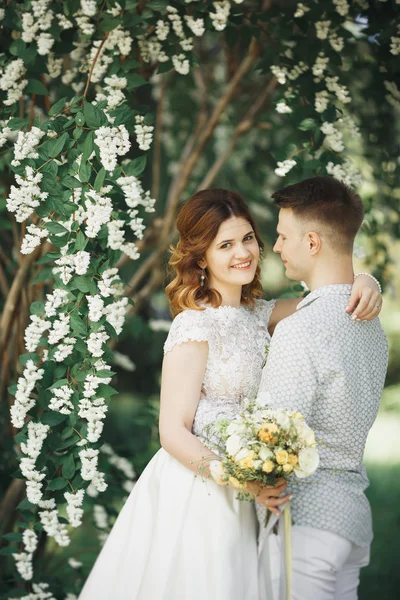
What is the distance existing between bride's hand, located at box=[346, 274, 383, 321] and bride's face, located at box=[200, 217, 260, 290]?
45cm

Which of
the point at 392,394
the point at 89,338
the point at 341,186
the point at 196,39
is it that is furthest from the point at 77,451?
the point at 392,394

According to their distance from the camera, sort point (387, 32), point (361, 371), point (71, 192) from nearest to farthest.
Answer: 1. point (361, 371)
2. point (71, 192)
3. point (387, 32)

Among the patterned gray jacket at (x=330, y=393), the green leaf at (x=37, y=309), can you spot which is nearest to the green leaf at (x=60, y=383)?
the green leaf at (x=37, y=309)

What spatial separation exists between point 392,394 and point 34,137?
722 cm

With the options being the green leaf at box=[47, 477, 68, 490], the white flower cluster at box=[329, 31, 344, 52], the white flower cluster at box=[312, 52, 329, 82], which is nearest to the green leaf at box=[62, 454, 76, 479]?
the green leaf at box=[47, 477, 68, 490]

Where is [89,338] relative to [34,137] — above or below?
below

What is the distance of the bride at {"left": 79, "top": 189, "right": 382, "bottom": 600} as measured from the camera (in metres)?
2.27

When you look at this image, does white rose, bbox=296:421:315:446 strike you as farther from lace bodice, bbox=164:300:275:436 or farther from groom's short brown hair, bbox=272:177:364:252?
groom's short brown hair, bbox=272:177:364:252

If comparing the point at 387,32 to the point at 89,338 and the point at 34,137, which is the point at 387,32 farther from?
the point at 89,338

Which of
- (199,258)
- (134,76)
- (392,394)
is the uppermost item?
(134,76)

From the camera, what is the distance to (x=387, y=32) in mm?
3010

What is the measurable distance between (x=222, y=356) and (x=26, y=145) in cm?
97

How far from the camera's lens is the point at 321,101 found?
302 centimetres

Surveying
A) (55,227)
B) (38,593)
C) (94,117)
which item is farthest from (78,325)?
(38,593)
